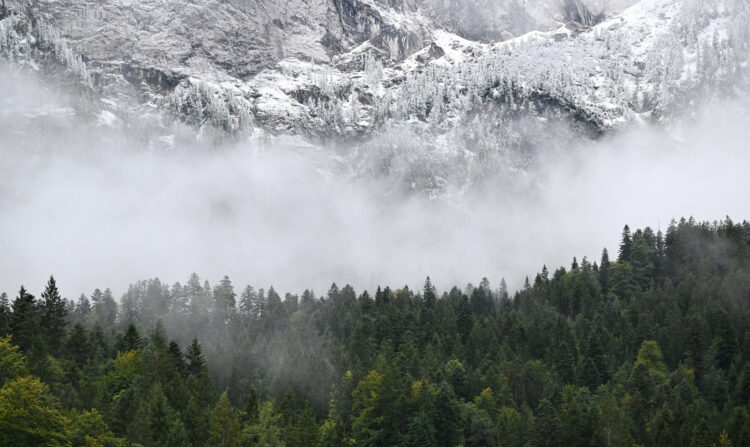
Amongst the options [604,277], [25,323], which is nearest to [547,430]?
[25,323]

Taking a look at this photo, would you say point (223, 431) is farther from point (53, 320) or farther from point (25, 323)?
point (53, 320)

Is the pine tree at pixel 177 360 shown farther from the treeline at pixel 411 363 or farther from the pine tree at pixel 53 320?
the pine tree at pixel 53 320

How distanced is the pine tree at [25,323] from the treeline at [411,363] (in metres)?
0.29

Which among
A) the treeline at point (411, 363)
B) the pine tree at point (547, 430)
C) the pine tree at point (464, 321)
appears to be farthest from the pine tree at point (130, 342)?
the pine tree at point (464, 321)

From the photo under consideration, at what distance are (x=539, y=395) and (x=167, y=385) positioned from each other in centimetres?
5269

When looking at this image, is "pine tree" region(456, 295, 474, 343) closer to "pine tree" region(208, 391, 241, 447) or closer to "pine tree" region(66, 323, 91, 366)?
"pine tree" region(66, 323, 91, 366)

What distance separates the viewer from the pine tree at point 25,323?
291 ft

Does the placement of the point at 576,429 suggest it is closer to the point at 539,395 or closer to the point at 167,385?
the point at 539,395

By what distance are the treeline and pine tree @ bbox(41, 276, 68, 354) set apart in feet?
0.75

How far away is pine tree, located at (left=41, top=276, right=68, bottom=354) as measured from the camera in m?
95.2

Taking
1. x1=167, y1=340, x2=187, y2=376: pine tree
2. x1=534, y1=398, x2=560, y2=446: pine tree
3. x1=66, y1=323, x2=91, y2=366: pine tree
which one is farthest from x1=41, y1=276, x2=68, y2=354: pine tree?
x1=534, y1=398, x2=560, y2=446: pine tree

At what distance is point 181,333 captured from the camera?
14188cm

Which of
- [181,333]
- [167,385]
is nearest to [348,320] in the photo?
[181,333]

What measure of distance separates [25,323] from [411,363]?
5255 centimetres
